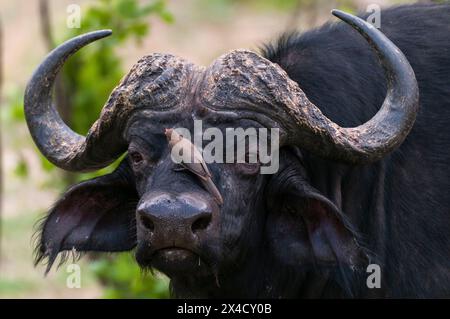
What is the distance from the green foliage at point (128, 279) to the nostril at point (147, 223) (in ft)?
7.86

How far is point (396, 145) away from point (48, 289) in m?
5.55

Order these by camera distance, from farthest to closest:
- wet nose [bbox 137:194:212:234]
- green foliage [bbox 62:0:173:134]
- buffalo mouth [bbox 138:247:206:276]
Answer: green foliage [bbox 62:0:173:134]
buffalo mouth [bbox 138:247:206:276]
wet nose [bbox 137:194:212:234]

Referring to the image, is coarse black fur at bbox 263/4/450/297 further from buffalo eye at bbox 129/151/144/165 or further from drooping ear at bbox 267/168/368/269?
buffalo eye at bbox 129/151/144/165

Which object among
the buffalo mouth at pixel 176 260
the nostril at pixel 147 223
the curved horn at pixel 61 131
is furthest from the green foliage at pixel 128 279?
the nostril at pixel 147 223

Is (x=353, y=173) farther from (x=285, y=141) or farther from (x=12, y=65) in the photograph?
(x=12, y=65)

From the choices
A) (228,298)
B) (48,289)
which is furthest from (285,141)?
(48,289)

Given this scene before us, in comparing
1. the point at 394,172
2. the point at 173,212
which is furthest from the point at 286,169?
the point at 173,212

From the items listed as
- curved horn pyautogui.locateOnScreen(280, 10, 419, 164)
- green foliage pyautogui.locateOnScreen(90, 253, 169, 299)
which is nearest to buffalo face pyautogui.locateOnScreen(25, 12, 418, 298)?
curved horn pyautogui.locateOnScreen(280, 10, 419, 164)

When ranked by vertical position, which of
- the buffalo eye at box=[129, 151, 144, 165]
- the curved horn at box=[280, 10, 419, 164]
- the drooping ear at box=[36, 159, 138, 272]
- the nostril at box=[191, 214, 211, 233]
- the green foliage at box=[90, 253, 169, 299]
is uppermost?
the curved horn at box=[280, 10, 419, 164]

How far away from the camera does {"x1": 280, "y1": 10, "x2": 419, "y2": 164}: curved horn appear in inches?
194

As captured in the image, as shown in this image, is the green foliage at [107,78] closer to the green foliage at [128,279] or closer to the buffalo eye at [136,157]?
the green foliage at [128,279]

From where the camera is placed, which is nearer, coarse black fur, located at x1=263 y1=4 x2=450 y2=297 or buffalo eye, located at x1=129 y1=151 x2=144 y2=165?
buffalo eye, located at x1=129 y1=151 x2=144 y2=165

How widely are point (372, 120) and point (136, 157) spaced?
121 centimetres

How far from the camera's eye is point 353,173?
5473 mm
